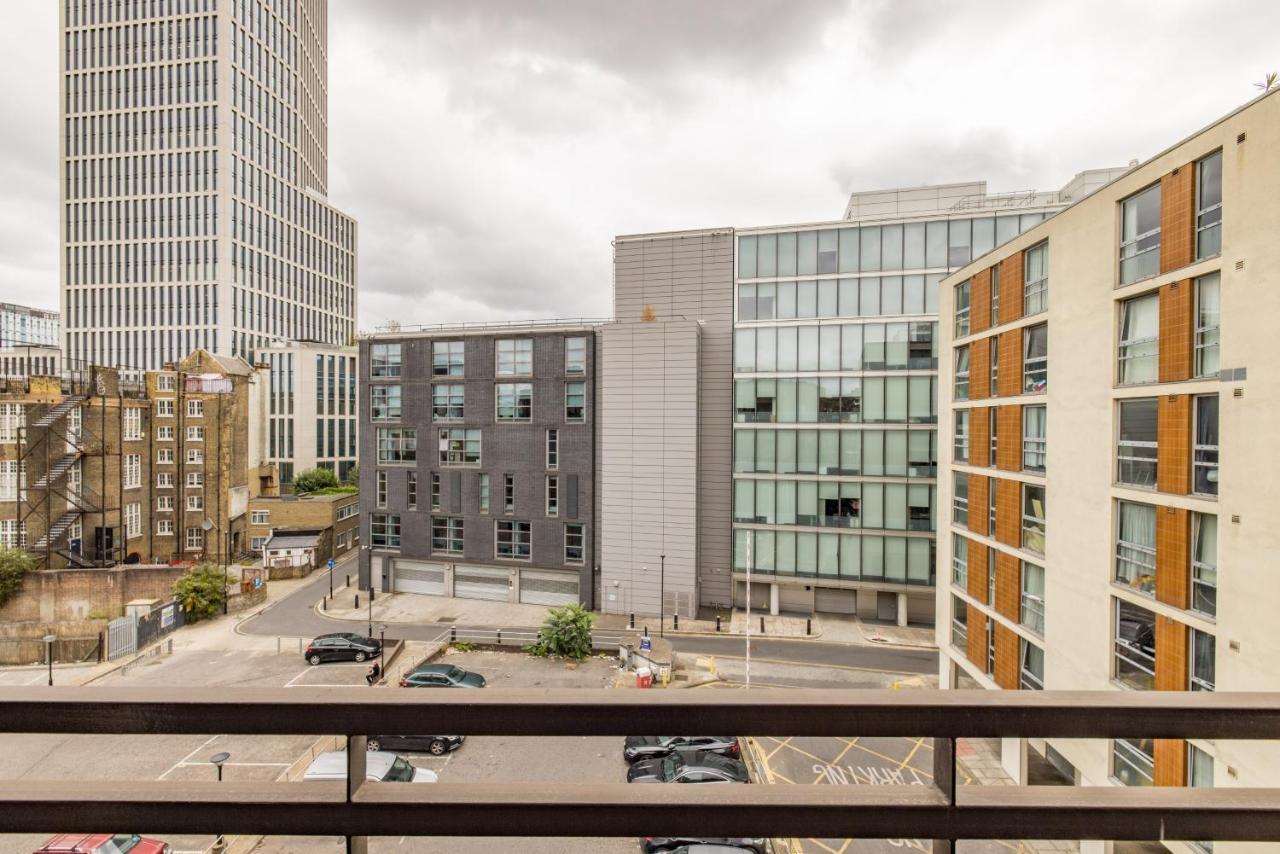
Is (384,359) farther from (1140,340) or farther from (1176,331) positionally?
(1176,331)

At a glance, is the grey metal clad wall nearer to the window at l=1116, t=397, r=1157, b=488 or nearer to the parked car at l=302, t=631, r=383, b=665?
the parked car at l=302, t=631, r=383, b=665

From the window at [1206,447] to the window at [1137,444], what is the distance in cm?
76

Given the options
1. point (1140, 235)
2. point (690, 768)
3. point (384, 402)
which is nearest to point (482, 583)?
point (384, 402)

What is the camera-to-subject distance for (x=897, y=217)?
2647 centimetres

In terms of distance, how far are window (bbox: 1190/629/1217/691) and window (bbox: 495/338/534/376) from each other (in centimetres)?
2693

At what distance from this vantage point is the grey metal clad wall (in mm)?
29203

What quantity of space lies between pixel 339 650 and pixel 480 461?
11819mm

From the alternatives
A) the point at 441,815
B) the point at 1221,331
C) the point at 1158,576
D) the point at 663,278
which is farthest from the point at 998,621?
the point at 663,278

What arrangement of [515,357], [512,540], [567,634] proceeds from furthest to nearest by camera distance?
[515,357] → [512,540] → [567,634]

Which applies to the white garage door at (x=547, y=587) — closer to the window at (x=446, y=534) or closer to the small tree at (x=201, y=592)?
the window at (x=446, y=534)

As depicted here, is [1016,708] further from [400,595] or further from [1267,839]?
[400,595]

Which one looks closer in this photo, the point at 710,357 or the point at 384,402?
the point at 710,357

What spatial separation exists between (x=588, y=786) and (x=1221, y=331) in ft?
39.2

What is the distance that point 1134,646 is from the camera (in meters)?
10.6
